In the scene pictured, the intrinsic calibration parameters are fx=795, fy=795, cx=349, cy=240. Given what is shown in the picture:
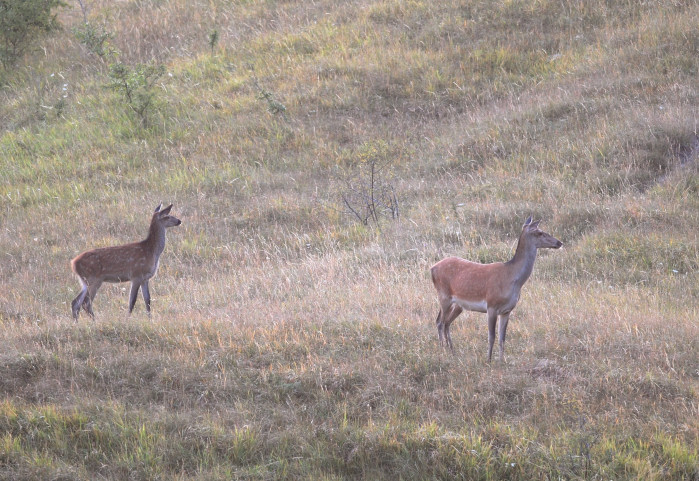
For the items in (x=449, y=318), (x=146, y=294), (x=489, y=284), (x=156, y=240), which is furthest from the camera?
(x=156, y=240)

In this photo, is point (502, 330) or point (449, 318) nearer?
point (502, 330)

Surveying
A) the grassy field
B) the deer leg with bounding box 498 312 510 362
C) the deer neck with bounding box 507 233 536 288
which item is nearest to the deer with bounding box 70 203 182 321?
the grassy field

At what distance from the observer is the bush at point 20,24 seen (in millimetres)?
22984

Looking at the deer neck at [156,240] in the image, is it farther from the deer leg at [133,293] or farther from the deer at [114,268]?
the deer leg at [133,293]

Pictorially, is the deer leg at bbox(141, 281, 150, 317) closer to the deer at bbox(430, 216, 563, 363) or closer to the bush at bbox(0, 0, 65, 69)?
the deer at bbox(430, 216, 563, 363)

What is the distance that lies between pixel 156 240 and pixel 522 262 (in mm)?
5803

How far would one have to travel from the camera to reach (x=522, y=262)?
8516 mm

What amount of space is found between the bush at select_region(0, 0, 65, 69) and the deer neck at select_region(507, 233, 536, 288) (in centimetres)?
1936

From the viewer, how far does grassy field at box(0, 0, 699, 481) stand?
728 cm

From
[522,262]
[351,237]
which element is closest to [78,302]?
[351,237]

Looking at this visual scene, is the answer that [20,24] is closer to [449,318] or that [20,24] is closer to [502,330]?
[449,318]

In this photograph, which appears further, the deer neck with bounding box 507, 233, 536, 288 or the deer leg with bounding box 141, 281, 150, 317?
the deer leg with bounding box 141, 281, 150, 317

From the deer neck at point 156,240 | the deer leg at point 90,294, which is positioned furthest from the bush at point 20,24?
the deer leg at point 90,294

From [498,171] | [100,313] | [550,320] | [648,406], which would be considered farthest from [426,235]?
[648,406]
